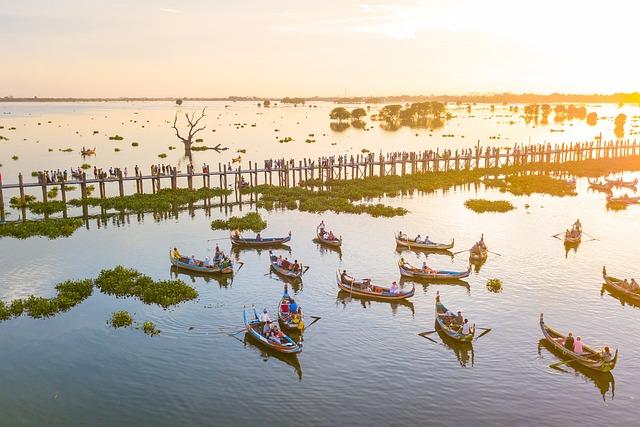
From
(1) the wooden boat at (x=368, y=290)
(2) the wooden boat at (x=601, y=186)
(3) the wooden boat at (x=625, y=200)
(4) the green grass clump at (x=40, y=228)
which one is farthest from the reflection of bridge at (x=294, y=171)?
(1) the wooden boat at (x=368, y=290)

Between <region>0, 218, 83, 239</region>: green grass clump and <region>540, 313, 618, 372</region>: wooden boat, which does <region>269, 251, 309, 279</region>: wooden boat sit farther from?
<region>0, 218, 83, 239</region>: green grass clump

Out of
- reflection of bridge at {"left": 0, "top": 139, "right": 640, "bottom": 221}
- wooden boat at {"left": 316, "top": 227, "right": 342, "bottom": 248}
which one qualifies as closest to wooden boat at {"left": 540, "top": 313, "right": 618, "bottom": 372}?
wooden boat at {"left": 316, "top": 227, "right": 342, "bottom": 248}

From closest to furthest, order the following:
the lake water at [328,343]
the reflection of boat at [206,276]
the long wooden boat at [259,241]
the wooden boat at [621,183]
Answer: the lake water at [328,343] → the reflection of boat at [206,276] → the long wooden boat at [259,241] → the wooden boat at [621,183]

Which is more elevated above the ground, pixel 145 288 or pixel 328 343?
pixel 145 288

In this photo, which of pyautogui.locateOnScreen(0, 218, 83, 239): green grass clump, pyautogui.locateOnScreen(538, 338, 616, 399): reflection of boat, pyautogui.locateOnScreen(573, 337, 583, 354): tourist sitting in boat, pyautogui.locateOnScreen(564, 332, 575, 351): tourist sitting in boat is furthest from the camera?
pyautogui.locateOnScreen(0, 218, 83, 239): green grass clump

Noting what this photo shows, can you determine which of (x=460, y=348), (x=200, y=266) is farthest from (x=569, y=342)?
(x=200, y=266)

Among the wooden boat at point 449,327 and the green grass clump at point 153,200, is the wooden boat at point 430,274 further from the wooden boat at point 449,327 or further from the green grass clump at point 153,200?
the green grass clump at point 153,200

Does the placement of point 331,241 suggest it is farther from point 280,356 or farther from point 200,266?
point 280,356
